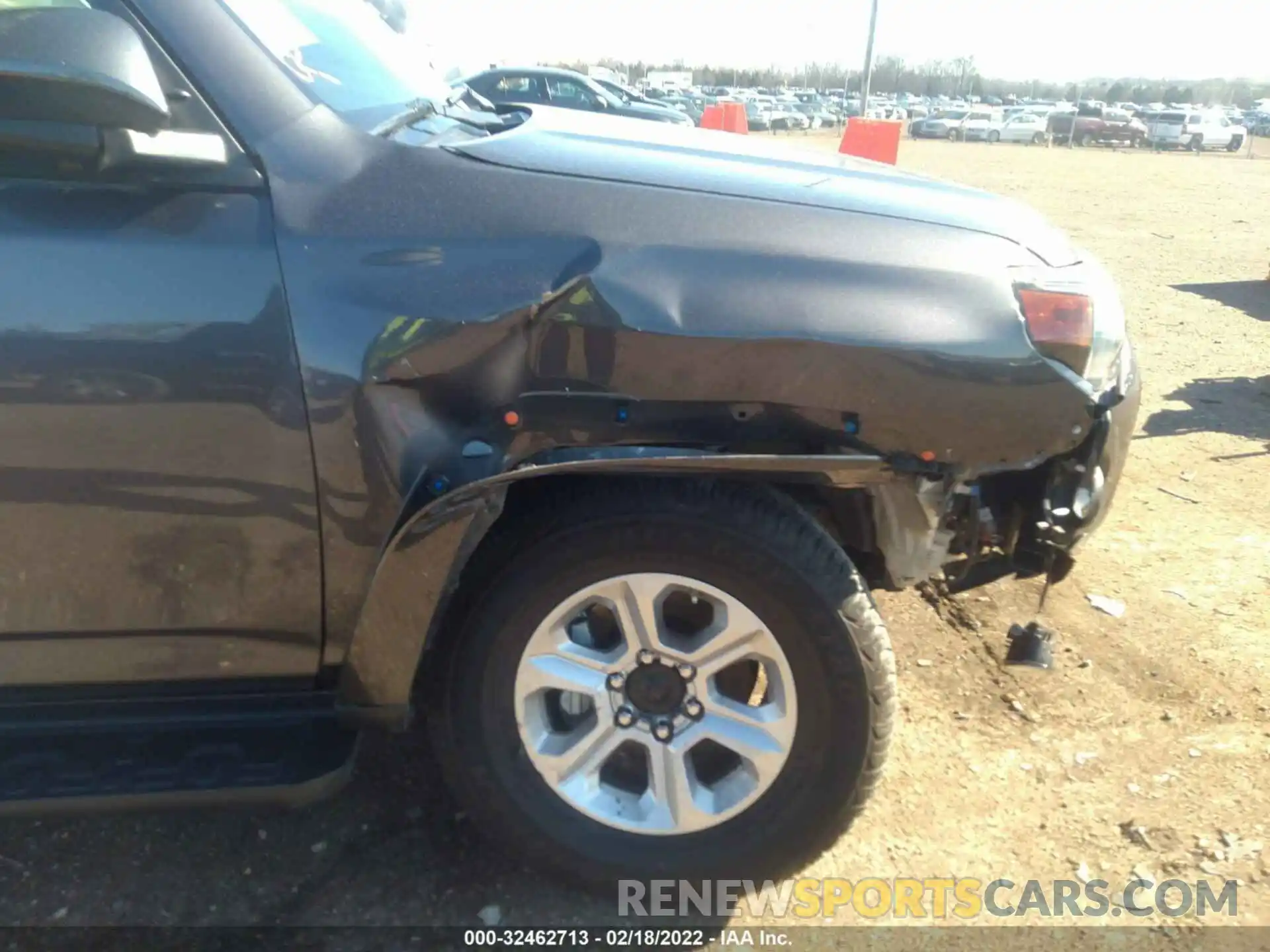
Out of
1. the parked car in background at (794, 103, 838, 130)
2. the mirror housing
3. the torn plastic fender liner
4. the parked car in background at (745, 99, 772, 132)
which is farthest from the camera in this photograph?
the parked car in background at (794, 103, 838, 130)

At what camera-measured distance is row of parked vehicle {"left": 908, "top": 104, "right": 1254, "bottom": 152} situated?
3859 cm

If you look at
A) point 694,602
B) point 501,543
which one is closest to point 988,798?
point 694,602

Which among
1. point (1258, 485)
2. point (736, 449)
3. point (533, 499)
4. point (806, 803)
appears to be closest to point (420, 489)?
point (533, 499)

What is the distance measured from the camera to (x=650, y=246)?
2.11 meters

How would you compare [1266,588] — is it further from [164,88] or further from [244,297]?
[164,88]

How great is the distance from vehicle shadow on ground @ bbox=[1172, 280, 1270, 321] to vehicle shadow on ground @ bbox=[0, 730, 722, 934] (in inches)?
299

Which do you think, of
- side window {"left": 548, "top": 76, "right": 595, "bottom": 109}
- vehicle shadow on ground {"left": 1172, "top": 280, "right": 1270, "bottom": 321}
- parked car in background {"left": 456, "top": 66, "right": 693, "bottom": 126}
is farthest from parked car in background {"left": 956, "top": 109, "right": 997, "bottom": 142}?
vehicle shadow on ground {"left": 1172, "top": 280, "right": 1270, "bottom": 321}

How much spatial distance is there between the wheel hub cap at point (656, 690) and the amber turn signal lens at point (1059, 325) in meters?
1.06

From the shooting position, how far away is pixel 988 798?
277cm

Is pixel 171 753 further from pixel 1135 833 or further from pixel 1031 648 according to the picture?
pixel 1135 833

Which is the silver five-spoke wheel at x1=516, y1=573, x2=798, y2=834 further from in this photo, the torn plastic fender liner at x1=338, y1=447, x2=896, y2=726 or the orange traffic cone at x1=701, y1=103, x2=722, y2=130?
the orange traffic cone at x1=701, y1=103, x2=722, y2=130

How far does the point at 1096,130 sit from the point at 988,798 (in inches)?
1739

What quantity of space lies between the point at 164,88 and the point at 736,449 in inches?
52.9

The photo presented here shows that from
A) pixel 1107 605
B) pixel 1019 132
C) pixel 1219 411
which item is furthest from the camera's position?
pixel 1019 132
